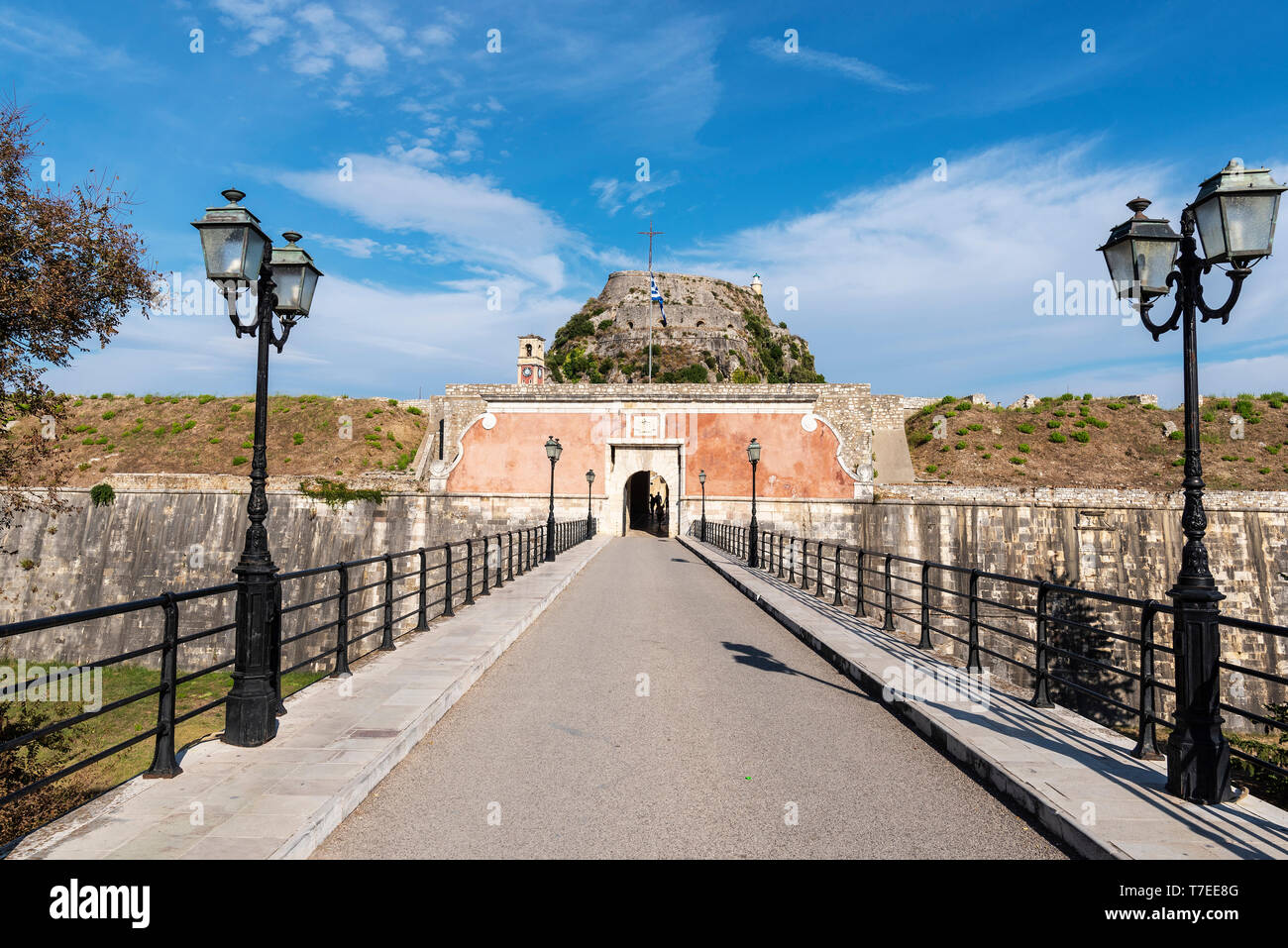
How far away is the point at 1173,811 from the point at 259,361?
6.76m

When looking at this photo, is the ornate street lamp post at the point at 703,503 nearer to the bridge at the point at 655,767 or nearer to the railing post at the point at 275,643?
the bridge at the point at 655,767

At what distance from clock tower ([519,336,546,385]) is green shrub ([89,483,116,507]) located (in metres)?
30.7

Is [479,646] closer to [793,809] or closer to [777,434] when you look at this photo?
[793,809]

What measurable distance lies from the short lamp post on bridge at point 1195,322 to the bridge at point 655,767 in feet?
0.70

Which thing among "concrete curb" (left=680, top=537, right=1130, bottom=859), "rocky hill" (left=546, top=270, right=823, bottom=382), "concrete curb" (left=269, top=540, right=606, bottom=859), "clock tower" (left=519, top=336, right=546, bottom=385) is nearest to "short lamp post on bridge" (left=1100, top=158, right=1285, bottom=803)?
"concrete curb" (left=680, top=537, right=1130, bottom=859)

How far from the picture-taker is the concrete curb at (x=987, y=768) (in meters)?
3.67

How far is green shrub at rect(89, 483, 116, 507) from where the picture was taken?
3309cm

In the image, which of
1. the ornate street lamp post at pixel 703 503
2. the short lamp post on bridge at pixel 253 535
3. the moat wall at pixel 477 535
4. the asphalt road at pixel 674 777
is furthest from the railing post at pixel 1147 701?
the ornate street lamp post at pixel 703 503

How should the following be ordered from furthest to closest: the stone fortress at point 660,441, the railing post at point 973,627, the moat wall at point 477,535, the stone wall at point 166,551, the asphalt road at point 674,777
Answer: the stone fortress at point 660,441 < the stone wall at point 166,551 < the moat wall at point 477,535 < the railing post at point 973,627 < the asphalt road at point 674,777

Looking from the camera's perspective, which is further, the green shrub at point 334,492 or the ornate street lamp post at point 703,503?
the ornate street lamp post at point 703,503

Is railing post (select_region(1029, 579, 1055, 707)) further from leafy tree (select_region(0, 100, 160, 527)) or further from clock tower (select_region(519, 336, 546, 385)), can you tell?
clock tower (select_region(519, 336, 546, 385))

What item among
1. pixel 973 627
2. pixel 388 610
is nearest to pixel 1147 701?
pixel 973 627
